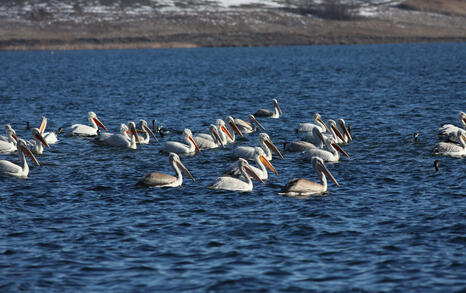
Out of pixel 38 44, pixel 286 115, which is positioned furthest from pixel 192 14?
pixel 286 115

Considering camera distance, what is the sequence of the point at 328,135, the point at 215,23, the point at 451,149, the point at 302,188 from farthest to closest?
the point at 215,23
the point at 328,135
the point at 451,149
the point at 302,188

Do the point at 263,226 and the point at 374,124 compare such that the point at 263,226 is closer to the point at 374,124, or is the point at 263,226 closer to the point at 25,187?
the point at 25,187

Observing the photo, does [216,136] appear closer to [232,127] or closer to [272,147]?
[232,127]

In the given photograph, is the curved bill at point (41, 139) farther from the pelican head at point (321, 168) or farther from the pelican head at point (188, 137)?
the pelican head at point (321, 168)

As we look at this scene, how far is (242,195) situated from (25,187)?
6097 mm

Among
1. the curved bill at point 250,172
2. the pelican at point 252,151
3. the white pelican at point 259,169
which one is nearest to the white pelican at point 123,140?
the pelican at point 252,151

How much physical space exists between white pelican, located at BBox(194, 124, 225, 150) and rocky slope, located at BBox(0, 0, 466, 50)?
119176mm

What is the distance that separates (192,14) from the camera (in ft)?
537

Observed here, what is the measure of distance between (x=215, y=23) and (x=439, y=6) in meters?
60.2

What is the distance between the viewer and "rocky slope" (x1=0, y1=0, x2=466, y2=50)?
14412 centimetres

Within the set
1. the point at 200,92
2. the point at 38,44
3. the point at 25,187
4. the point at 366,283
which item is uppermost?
the point at 366,283

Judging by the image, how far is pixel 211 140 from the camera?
25203mm

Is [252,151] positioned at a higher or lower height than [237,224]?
lower

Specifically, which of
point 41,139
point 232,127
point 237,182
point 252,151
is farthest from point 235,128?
point 237,182
